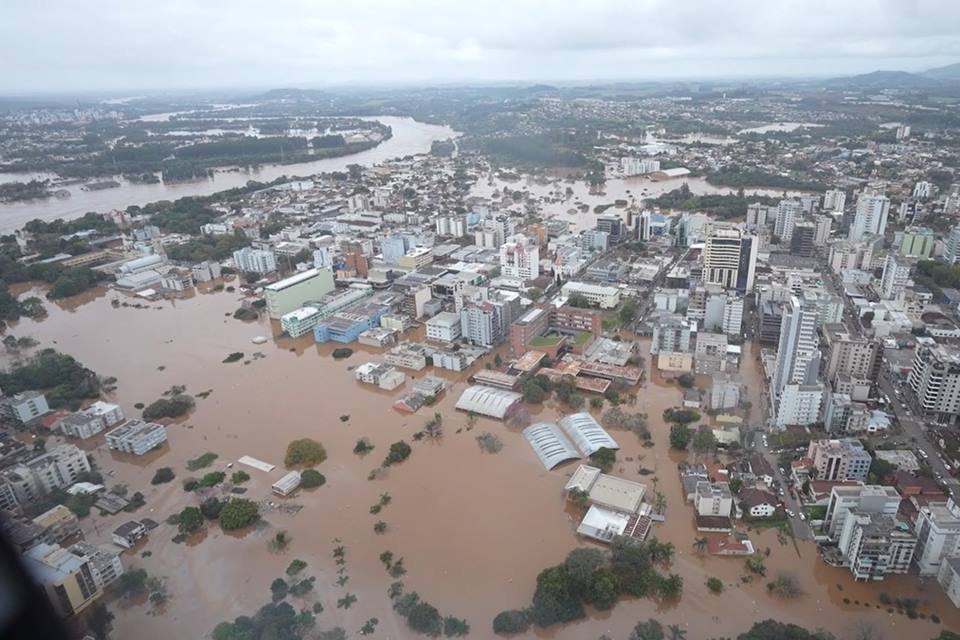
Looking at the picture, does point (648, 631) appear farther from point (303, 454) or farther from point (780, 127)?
point (780, 127)

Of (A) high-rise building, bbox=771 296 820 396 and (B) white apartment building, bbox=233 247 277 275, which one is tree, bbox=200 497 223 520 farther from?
(B) white apartment building, bbox=233 247 277 275

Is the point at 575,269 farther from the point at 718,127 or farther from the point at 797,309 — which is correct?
the point at 718,127

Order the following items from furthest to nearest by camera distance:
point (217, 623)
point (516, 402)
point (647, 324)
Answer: point (647, 324) → point (516, 402) → point (217, 623)

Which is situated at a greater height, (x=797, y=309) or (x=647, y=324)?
(x=797, y=309)

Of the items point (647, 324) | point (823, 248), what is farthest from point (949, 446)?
point (823, 248)

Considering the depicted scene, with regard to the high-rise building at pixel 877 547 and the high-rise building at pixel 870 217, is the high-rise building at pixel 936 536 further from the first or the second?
the high-rise building at pixel 870 217

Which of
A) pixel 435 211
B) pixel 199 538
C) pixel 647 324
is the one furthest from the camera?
pixel 435 211

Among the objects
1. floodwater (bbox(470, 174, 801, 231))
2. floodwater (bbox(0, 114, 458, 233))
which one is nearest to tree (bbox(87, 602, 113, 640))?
floodwater (bbox(470, 174, 801, 231))

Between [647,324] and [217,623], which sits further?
[647,324]
